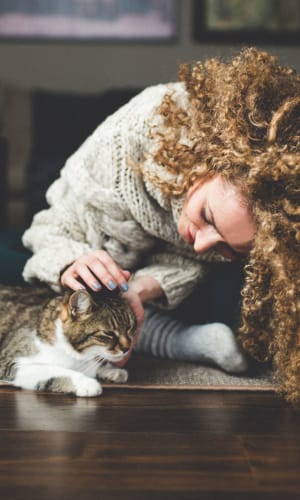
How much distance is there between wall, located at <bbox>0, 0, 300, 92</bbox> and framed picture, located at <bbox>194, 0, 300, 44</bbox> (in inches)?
2.2

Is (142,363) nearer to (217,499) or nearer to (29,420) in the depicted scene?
(29,420)

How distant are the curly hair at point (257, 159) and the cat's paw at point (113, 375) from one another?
0.92 feet

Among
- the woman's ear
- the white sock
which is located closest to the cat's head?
the white sock

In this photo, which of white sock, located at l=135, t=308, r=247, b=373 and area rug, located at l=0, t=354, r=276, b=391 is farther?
white sock, located at l=135, t=308, r=247, b=373


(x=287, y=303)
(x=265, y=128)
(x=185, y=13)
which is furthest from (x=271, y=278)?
(x=185, y=13)

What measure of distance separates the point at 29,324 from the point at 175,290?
0.36m

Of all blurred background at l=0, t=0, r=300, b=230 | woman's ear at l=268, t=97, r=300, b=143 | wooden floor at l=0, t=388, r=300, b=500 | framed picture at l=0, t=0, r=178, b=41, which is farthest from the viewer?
framed picture at l=0, t=0, r=178, b=41

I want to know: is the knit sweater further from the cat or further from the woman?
the cat

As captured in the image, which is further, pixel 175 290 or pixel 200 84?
pixel 175 290

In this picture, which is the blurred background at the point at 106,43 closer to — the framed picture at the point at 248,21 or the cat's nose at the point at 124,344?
the framed picture at the point at 248,21

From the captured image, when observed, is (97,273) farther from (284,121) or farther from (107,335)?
(284,121)

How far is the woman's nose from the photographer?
1264 mm

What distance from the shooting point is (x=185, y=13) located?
3496mm

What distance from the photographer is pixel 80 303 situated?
1371 mm
